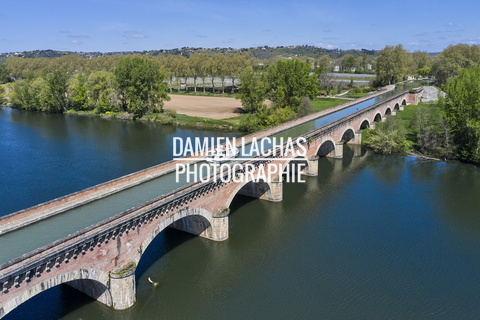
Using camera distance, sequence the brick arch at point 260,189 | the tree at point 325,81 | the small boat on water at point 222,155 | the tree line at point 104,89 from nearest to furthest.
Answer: the small boat on water at point 222,155 < the brick arch at point 260,189 < the tree line at point 104,89 < the tree at point 325,81

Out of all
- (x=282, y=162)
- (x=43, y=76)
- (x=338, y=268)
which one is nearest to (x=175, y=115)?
(x=43, y=76)

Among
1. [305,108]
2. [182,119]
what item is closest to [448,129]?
[305,108]

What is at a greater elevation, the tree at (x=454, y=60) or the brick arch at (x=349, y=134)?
the tree at (x=454, y=60)

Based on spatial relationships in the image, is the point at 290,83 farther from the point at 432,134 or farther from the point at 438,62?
the point at 438,62

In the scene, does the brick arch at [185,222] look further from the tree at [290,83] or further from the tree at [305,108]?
the tree at [290,83]

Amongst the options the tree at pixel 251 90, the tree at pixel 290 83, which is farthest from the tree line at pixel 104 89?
the tree at pixel 290 83

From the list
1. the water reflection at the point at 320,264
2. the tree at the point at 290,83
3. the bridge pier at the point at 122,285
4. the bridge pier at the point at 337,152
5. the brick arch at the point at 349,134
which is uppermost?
the tree at the point at 290,83

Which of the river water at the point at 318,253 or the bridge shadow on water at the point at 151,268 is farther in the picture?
the river water at the point at 318,253
